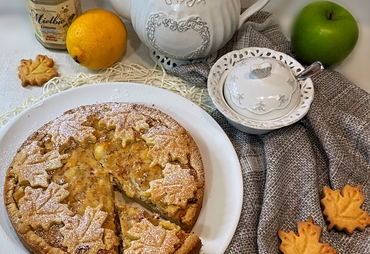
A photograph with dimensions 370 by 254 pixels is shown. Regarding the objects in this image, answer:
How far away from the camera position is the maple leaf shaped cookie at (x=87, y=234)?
→ 3.69 ft

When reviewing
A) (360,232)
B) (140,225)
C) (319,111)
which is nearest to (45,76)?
(140,225)

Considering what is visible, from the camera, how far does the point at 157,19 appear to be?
1432mm

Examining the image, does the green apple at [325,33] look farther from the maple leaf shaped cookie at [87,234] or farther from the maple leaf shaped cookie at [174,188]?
the maple leaf shaped cookie at [87,234]

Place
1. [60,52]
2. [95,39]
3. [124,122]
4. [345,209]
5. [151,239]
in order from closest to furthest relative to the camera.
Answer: [151,239]
[345,209]
[124,122]
[95,39]
[60,52]

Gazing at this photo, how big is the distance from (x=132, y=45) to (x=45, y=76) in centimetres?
35

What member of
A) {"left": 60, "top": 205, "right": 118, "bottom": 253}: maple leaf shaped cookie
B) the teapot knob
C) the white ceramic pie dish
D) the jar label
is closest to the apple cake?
{"left": 60, "top": 205, "right": 118, "bottom": 253}: maple leaf shaped cookie

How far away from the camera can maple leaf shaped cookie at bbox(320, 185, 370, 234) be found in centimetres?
123

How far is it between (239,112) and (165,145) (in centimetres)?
25

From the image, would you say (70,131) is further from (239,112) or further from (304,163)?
(304,163)

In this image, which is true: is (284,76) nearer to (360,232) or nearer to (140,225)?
(360,232)

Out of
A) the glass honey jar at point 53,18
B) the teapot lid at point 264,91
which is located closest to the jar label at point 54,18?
the glass honey jar at point 53,18

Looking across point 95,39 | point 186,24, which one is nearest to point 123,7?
point 95,39

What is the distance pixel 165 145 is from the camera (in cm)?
132

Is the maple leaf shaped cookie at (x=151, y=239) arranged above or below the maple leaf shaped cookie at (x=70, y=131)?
below
